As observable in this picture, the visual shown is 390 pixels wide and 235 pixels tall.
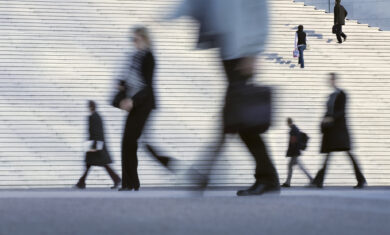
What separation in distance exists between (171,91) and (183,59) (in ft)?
5.92

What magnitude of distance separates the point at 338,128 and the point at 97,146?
3.28 meters

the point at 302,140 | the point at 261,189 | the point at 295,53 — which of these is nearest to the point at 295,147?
the point at 302,140

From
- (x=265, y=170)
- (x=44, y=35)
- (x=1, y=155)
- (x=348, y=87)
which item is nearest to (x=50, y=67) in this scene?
(x=44, y=35)

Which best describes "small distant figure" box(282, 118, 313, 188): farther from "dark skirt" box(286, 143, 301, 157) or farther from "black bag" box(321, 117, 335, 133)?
"black bag" box(321, 117, 335, 133)

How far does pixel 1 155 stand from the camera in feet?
48.0

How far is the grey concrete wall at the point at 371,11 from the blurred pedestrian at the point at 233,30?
22970 millimetres

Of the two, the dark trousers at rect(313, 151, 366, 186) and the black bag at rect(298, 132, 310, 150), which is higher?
the dark trousers at rect(313, 151, 366, 186)

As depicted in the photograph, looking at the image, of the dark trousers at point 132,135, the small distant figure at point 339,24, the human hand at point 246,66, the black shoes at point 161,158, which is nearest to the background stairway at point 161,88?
the small distant figure at point 339,24

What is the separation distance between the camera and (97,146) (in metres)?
11.5

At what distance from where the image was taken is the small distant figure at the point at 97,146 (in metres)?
11.4

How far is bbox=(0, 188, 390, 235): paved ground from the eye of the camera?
3.99 meters

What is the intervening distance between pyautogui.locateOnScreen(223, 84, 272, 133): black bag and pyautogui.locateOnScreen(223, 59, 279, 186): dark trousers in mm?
198

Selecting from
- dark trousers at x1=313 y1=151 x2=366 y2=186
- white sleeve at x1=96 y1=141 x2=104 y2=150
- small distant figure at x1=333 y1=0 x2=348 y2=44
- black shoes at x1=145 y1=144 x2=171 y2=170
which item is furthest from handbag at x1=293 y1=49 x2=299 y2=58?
black shoes at x1=145 y1=144 x2=171 y2=170

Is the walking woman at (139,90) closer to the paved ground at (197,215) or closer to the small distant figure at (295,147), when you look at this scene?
the paved ground at (197,215)
